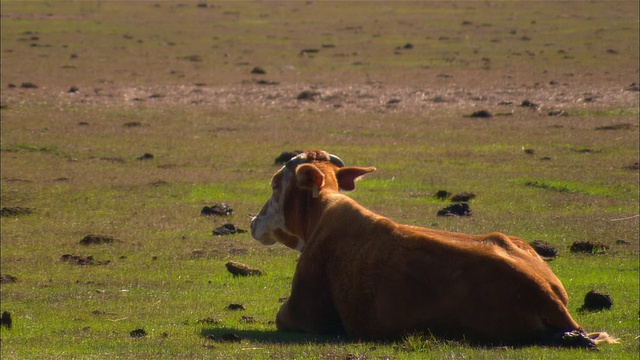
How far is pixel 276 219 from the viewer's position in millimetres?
10203

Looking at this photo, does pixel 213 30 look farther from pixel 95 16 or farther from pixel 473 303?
pixel 473 303

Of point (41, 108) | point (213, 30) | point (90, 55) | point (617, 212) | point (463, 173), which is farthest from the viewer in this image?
point (213, 30)

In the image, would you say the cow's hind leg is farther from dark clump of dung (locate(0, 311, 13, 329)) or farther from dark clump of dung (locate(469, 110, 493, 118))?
dark clump of dung (locate(469, 110, 493, 118))

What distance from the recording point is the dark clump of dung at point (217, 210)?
16.4 meters

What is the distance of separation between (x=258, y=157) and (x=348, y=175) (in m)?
11.4

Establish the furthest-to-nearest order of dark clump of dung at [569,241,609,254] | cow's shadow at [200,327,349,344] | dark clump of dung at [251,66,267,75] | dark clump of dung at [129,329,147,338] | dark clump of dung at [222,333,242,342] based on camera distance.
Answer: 1. dark clump of dung at [251,66,267,75]
2. dark clump of dung at [569,241,609,254]
3. dark clump of dung at [129,329,147,338]
4. dark clump of dung at [222,333,242,342]
5. cow's shadow at [200,327,349,344]

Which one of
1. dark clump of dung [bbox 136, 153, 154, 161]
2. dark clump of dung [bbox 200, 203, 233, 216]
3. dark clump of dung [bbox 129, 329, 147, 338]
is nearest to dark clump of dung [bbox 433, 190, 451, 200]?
dark clump of dung [bbox 200, 203, 233, 216]

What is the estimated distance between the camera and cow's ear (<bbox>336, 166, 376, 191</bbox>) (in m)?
10.1

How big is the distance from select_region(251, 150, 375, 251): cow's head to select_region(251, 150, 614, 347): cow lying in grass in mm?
26

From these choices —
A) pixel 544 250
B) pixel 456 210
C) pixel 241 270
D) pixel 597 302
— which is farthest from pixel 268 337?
pixel 456 210

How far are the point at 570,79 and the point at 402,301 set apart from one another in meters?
26.1

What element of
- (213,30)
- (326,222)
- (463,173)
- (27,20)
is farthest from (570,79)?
(27,20)

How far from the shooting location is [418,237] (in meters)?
8.35

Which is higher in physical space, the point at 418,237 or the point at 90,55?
the point at 418,237
